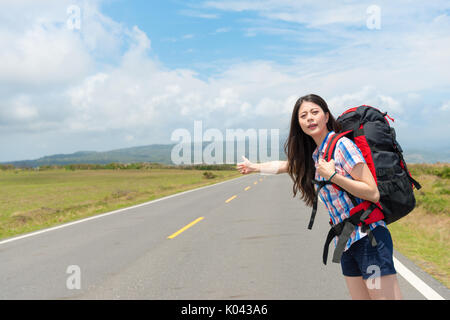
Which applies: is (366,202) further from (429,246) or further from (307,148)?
(429,246)

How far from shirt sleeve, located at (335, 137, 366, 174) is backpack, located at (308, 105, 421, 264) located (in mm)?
49

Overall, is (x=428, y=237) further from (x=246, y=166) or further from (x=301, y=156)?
(x=246, y=166)

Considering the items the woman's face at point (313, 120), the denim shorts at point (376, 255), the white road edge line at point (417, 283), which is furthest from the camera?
the white road edge line at point (417, 283)

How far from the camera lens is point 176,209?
1427cm

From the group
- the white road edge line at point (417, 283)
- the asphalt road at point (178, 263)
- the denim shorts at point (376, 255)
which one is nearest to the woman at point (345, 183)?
the denim shorts at point (376, 255)

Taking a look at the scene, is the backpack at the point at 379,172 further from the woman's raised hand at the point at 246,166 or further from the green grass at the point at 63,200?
the green grass at the point at 63,200

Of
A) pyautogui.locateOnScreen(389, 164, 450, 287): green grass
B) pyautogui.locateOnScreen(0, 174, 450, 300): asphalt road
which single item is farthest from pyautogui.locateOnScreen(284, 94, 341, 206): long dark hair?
pyautogui.locateOnScreen(389, 164, 450, 287): green grass

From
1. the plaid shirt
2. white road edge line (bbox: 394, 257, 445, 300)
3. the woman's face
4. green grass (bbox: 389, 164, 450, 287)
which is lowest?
green grass (bbox: 389, 164, 450, 287)

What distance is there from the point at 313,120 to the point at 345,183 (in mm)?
542

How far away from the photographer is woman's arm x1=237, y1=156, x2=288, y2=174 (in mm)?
2981

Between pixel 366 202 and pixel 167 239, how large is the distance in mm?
6665

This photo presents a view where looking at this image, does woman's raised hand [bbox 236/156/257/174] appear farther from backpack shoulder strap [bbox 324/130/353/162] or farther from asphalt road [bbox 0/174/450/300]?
asphalt road [bbox 0/174/450/300]

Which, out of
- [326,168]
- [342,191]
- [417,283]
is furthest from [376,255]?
[417,283]

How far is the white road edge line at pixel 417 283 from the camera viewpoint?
179 inches
